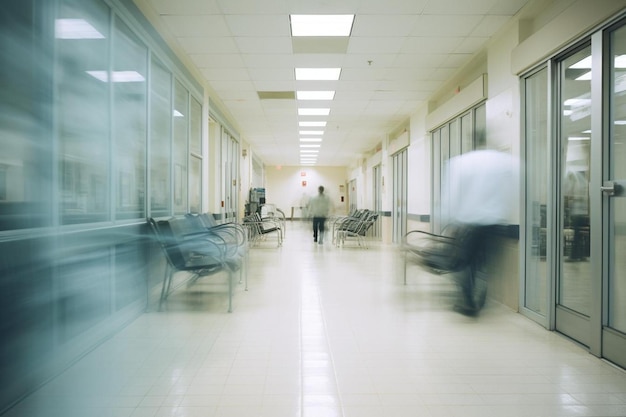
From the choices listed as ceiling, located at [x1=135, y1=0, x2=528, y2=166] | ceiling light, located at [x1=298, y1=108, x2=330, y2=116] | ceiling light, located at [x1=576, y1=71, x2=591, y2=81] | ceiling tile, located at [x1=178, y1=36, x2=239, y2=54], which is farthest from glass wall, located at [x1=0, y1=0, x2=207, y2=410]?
ceiling light, located at [x1=298, y1=108, x2=330, y2=116]

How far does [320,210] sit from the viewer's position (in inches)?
375

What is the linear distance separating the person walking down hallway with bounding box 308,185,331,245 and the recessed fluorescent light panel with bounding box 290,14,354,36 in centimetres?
528

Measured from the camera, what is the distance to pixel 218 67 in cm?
538

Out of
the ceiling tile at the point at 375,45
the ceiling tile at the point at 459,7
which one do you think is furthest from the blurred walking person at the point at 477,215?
the ceiling tile at the point at 375,45

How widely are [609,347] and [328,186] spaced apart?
18.4m

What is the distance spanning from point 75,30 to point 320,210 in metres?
7.24

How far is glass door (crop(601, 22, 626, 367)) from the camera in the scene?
8.34ft

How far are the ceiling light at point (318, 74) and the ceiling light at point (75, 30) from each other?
3.12 m

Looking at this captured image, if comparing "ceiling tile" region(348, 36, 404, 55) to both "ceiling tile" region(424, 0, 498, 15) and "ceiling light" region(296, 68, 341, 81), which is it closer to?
"ceiling tile" region(424, 0, 498, 15)

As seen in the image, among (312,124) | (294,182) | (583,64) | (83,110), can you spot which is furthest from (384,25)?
(294,182)

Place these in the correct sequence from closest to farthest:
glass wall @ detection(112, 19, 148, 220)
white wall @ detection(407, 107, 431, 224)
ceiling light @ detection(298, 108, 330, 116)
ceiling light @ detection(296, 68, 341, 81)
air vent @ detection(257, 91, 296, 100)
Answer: glass wall @ detection(112, 19, 148, 220) → ceiling light @ detection(296, 68, 341, 81) → air vent @ detection(257, 91, 296, 100) → white wall @ detection(407, 107, 431, 224) → ceiling light @ detection(298, 108, 330, 116)

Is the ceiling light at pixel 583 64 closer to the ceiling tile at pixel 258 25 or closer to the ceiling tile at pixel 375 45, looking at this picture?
the ceiling tile at pixel 375 45

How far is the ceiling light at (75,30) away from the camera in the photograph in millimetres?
2373

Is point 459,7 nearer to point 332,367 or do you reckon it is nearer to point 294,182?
point 332,367
